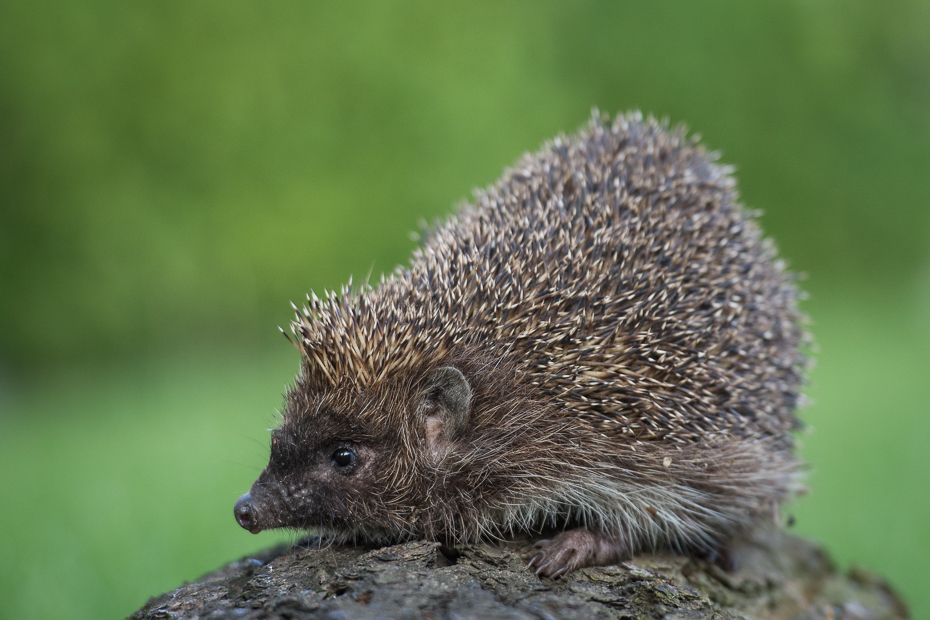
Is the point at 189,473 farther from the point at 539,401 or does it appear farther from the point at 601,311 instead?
the point at 601,311

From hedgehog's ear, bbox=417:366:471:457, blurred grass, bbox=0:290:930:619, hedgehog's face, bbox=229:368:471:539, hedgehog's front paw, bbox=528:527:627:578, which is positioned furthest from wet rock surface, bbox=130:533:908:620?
blurred grass, bbox=0:290:930:619

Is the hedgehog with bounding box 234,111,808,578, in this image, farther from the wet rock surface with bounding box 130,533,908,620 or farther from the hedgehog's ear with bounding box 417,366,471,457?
the wet rock surface with bounding box 130,533,908,620

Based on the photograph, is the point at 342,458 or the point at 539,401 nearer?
the point at 342,458

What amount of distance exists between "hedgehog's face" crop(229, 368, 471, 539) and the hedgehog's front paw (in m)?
0.59

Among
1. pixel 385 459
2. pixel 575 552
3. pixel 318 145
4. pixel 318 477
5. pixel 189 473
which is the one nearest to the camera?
pixel 575 552

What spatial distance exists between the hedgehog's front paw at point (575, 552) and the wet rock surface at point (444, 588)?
47mm

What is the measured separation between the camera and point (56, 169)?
1416 cm

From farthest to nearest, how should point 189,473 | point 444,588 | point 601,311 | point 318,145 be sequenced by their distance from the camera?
point 318,145 → point 189,473 → point 601,311 → point 444,588

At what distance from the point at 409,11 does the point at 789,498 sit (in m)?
13.5

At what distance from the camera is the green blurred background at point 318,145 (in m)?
13.8

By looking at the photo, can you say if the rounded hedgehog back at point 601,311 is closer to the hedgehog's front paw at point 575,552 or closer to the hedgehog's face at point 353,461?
the hedgehog's face at point 353,461

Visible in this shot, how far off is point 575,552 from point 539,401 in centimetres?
66

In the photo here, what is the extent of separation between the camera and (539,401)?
3553mm

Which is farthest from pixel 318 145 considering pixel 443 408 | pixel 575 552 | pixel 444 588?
pixel 444 588
